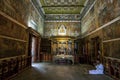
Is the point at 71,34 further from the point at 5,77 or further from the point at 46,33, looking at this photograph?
the point at 5,77

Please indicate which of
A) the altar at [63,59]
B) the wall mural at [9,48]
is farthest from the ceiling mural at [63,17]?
the wall mural at [9,48]

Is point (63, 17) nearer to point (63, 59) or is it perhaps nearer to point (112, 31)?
point (63, 59)

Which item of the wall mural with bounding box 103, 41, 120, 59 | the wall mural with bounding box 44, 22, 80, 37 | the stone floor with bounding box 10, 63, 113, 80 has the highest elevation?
the wall mural with bounding box 44, 22, 80, 37

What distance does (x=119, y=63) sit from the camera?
5.61 metres

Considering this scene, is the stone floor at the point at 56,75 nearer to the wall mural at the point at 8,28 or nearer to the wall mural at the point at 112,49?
the wall mural at the point at 112,49

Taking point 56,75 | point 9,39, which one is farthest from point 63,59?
point 9,39

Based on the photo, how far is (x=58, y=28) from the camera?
58.1 feet

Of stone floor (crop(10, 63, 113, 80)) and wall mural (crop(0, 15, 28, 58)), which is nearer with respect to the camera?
wall mural (crop(0, 15, 28, 58))

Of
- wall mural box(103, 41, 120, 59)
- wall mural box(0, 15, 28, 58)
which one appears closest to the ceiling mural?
wall mural box(103, 41, 120, 59)

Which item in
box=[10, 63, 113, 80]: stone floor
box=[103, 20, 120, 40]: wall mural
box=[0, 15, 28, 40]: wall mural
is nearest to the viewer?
box=[0, 15, 28, 40]: wall mural

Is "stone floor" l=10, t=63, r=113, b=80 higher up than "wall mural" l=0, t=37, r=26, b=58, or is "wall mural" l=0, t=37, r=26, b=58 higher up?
"wall mural" l=0, t=37, r=26, b=58

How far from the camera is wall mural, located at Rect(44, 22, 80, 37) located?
17.6 m

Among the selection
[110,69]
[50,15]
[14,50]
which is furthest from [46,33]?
[110,69]

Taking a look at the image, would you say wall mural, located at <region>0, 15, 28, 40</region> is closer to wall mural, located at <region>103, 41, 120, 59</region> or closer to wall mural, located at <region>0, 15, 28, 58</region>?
wall mural, located at <region>0, 15, 28, 58</region>
